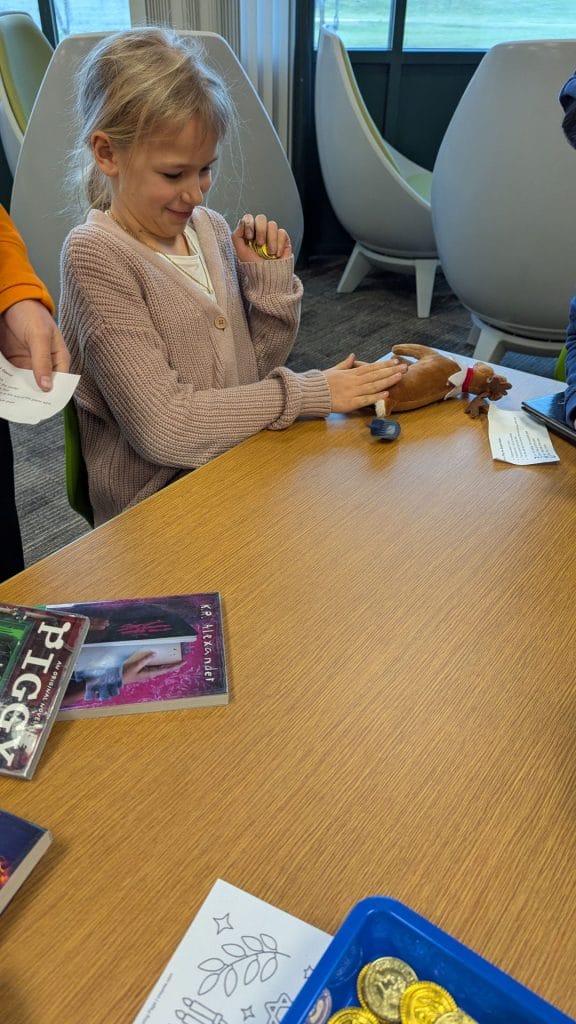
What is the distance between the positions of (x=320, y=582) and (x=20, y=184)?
200 centimetres

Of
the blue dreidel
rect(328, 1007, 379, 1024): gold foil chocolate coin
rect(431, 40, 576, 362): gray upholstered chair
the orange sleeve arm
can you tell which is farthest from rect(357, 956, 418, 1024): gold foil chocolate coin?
rect(431, 40, 576, 362): gray upholstered chair

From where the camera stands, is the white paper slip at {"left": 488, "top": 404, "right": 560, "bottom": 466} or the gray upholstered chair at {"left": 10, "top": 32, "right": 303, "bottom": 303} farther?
the gray upholstered chair at {"left": 10, "top": 32, "right": 303, "bottom": 303}

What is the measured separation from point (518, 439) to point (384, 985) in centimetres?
84

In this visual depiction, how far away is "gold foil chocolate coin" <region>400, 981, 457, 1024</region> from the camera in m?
0.40

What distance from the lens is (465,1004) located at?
411 millimetres

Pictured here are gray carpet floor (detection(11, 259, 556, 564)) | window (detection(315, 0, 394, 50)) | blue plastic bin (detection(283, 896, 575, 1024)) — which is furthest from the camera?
window (detection(315, 0, 394, 50))

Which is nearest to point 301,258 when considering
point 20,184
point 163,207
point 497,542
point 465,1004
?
point 20,184

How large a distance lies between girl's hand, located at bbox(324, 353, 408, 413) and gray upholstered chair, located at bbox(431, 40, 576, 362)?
1.32m

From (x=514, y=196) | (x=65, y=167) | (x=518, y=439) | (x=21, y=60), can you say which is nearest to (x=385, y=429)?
(x=518, y=439)

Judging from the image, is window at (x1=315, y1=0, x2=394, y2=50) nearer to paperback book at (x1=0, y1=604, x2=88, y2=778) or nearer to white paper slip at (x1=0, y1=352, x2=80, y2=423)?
white paper slip at (x1=0, y1=352, x2=80, y2=423)

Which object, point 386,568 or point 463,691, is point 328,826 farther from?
point 386,568

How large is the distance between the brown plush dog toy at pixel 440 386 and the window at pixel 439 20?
307 cm

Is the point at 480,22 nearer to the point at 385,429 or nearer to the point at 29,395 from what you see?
the point at 385,429

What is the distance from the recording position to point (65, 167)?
2.19 metres
